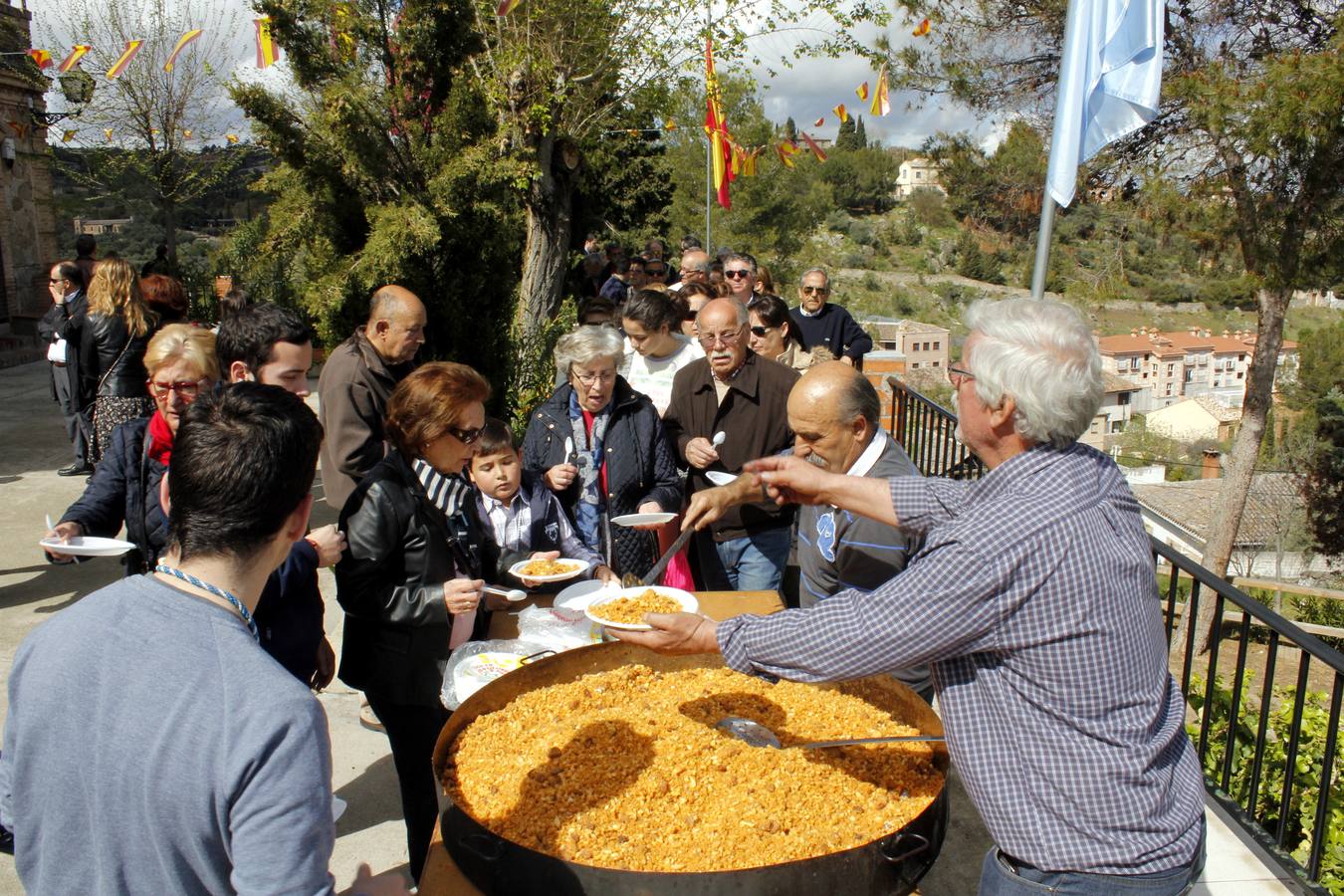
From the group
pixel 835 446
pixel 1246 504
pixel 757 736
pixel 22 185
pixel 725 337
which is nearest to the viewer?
pixel 757 736

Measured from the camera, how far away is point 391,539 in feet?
7.91

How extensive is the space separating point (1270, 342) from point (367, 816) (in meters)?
14.5

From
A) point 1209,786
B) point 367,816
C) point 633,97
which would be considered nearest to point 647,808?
point 367,816

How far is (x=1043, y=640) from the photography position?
148 cm

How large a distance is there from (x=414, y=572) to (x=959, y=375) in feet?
5.01

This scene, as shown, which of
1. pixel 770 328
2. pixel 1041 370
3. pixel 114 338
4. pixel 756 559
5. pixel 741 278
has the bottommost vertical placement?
pixel 756 559

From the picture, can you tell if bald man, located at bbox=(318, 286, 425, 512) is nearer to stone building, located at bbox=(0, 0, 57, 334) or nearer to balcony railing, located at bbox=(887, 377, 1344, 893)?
balcony railing, located at bbox=(887, 377, 1344, 893)

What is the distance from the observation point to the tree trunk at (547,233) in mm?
10195

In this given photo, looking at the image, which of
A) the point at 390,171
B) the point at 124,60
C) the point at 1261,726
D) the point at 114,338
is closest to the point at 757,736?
the point at 1261,726

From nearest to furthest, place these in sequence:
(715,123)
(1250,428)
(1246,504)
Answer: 1. (715,123)
2. (1250,428)
3. (1246,504)

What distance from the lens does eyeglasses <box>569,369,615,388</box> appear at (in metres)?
3.83

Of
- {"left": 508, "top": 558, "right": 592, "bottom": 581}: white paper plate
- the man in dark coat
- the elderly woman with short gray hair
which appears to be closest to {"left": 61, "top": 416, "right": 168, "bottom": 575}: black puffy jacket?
{"left": 508, "top": 558, "right": 592, "bottom": 581}: white paper plate

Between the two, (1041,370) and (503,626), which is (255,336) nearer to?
(503,626)

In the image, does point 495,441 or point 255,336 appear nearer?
point 255,336
